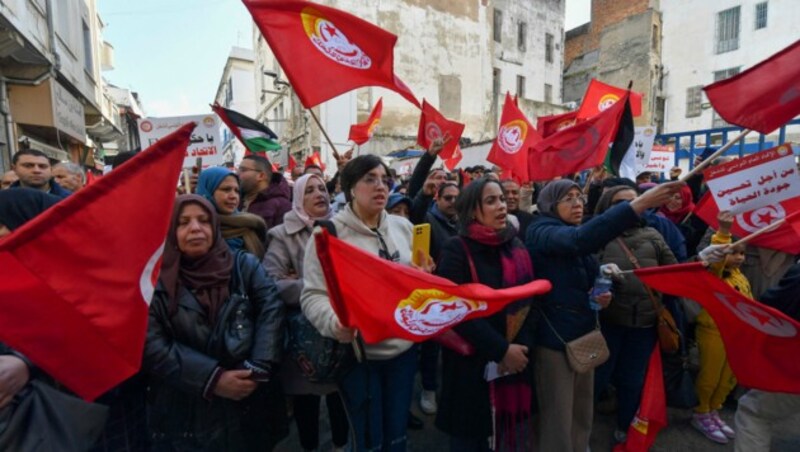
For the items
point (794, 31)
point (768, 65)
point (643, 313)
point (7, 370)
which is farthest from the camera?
point (794, 31)

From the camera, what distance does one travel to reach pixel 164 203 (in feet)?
5.26

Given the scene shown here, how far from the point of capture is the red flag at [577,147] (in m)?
4.05

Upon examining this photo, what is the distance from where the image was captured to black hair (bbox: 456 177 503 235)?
8.28 ft

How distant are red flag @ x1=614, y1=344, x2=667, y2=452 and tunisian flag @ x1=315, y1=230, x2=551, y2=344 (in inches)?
68.9

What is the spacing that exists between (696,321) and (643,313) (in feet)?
3.18

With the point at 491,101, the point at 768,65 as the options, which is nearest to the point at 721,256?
the point at 768,65

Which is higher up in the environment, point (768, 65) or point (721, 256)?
point (768, 65)

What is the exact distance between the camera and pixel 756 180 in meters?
2.67

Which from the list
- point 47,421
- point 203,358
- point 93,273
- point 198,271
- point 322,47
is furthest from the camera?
point 322,47

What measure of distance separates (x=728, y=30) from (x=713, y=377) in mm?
30100

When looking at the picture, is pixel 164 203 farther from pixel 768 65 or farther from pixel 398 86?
pixel 768 65

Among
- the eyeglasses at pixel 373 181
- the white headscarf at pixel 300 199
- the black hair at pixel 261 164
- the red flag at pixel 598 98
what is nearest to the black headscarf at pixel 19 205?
the white headscarf at pixel 300 199

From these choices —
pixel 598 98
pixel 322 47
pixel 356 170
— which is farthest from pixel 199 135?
pixel 598 98

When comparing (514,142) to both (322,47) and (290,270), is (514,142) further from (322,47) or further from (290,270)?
(290,270)
